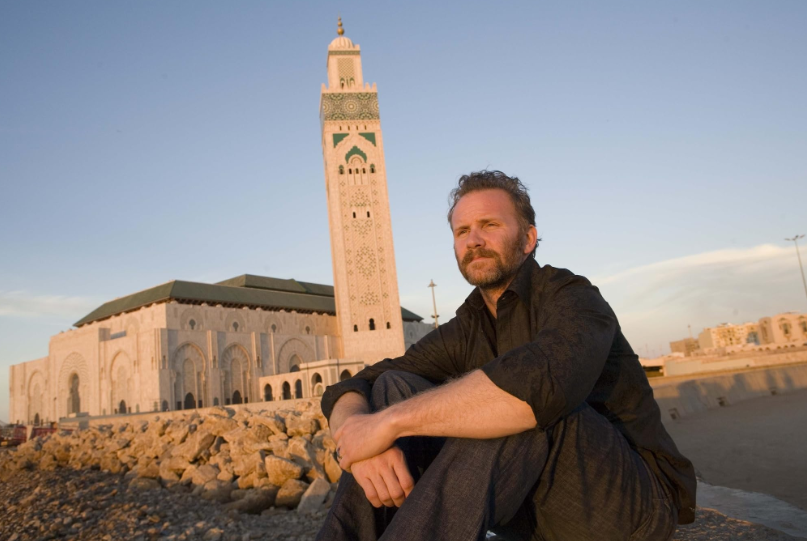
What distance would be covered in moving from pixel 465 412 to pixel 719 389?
11212 mm

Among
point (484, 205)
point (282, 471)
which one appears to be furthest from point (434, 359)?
point (282, 471)

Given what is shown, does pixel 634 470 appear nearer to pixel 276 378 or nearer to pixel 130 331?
pixel 276 378

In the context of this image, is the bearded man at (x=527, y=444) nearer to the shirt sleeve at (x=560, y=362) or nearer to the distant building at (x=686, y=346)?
the shirt sleeve at (x=560, y=362)

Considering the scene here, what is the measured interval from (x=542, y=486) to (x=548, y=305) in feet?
1.61

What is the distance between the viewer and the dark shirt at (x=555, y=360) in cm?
141

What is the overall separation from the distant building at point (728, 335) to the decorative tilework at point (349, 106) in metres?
53.3

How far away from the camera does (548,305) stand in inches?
66.0

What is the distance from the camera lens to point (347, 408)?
1.88 m

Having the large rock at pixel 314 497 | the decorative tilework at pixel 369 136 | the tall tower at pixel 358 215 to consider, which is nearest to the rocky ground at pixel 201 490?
the large rock at pixel 314 497

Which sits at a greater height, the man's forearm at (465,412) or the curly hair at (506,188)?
the curly hair at (506,188)

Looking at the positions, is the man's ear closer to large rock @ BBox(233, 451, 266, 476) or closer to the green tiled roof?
large rock @ BBox(233, 451, 266, 476)

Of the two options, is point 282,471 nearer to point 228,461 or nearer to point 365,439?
point 228,461

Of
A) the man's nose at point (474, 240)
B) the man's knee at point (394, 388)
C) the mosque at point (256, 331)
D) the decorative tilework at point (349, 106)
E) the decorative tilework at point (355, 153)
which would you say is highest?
the decorative tilework at point (349, 106)

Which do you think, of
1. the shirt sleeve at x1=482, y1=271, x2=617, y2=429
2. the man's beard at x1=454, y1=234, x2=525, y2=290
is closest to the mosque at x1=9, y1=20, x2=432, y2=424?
the man's beard at x1=454, y1=234, x2=525, y2=290
